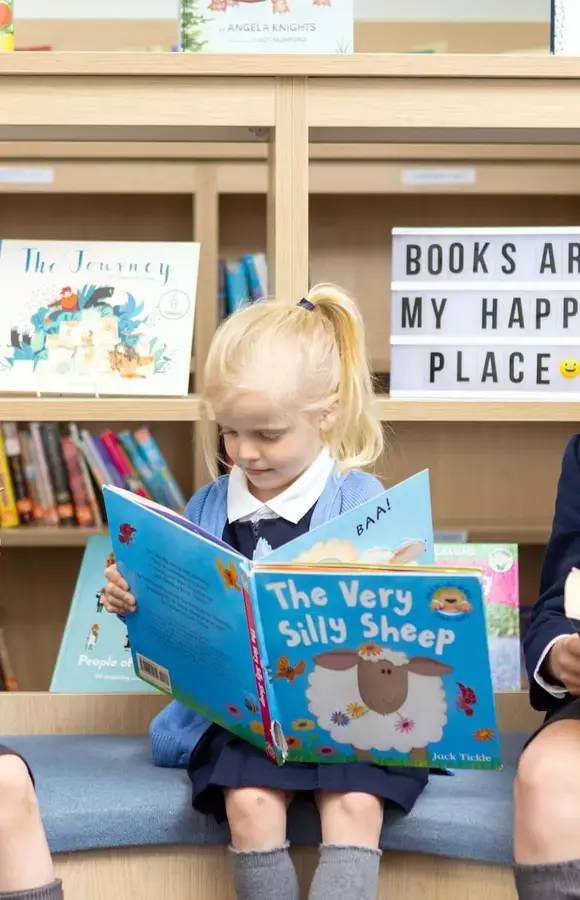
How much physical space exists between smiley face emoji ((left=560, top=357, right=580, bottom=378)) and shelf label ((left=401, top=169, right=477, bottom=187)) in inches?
38.1

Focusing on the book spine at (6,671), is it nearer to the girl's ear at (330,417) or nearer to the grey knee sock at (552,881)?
the girl's ear at (330,417)

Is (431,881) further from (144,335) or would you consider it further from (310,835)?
(144,335)

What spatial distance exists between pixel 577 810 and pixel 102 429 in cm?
150

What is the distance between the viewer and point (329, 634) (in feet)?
3.70

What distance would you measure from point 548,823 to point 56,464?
4.88 ft

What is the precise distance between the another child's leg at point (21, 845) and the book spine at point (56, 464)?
3.94ft

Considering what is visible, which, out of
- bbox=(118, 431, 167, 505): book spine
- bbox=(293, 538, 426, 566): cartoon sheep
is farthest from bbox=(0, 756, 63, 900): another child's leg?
bbox=(118, 431, 167, 505): book spine

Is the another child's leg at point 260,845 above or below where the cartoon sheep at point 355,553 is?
below

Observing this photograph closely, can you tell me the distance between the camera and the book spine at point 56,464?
7.54ft

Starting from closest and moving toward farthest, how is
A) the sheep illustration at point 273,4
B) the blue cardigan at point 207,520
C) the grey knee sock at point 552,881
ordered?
the grey knee sock at point 552,881
the blue cardigan at point 207,520
the sheep illustration at point 273,4

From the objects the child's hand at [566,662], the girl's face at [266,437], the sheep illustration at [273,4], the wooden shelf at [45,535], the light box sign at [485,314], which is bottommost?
the wooden shelf at [45,535]

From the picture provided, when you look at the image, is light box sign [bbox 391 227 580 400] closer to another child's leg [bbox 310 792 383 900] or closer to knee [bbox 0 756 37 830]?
another child's leg [bbox 310 792 383 900]

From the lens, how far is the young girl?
1.16 m

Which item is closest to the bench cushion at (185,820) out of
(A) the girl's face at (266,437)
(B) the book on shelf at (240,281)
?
Result: (A) the girl's face at (266,437)
